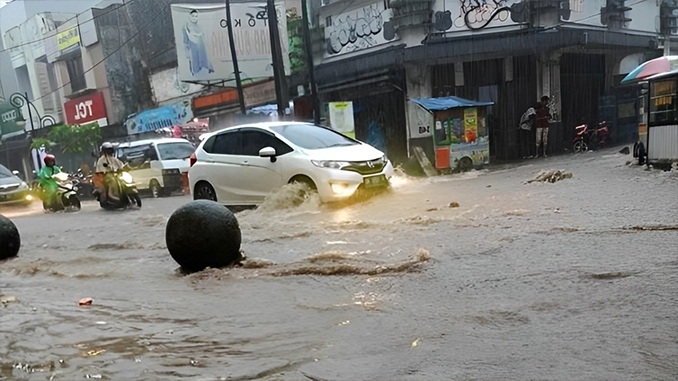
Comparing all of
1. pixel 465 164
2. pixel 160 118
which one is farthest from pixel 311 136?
pixel 160 118

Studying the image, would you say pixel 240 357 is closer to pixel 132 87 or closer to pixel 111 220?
pixel 111 220

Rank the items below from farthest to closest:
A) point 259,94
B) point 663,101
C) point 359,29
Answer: point 259,94, point 359,29, point 663,101

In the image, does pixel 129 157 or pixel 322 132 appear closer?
pixel 322 132

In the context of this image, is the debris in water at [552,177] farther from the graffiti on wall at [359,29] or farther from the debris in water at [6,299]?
the debris in water at [6,299]

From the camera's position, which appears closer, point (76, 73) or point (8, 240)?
point (8, 240)

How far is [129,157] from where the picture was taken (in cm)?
1783

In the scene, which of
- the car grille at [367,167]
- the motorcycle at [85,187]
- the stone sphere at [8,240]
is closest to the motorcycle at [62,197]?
the motorcycle at [85,187]

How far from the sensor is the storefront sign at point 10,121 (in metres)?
33.1

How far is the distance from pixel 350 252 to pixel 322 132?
13.8 ft

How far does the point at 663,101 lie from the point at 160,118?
22.0m

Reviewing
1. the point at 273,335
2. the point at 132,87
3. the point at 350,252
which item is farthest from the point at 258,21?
the point at 273,335

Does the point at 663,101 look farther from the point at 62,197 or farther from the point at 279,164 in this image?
the point at 62,197

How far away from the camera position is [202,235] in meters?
5.33

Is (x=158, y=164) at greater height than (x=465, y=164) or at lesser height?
greater
